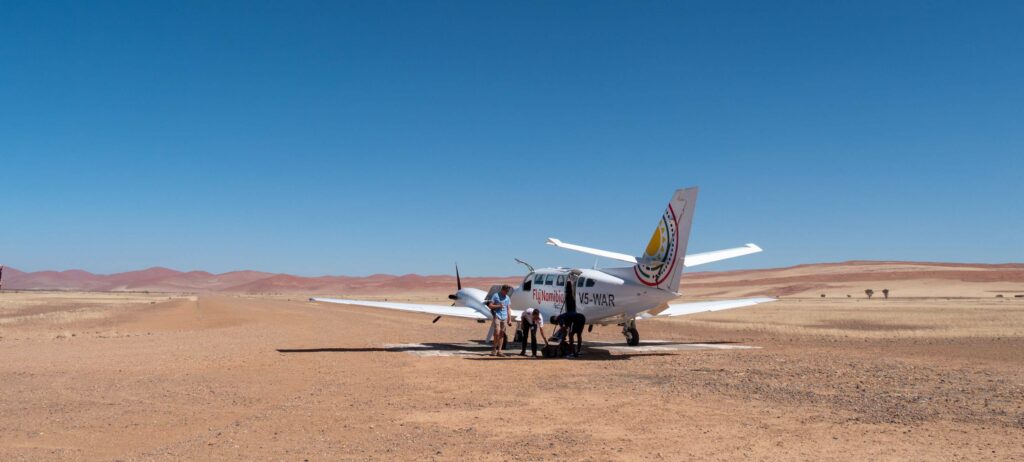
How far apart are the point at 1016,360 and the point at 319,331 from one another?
23566 millimetres

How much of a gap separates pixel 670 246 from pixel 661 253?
1.13 feet

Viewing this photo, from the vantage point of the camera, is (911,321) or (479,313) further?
(911,321)

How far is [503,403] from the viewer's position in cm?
1064

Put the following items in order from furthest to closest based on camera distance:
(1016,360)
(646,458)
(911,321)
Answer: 1. (911,321)
2. (1016,360)
3. (646,458)

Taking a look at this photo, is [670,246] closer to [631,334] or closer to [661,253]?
[661,253]

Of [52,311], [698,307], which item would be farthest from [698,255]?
[52,311]

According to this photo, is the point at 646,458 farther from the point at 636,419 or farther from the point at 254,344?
the point at 254,344

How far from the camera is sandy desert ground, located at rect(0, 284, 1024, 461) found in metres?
7.50

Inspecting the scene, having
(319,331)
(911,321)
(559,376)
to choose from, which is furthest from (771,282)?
(559,376)

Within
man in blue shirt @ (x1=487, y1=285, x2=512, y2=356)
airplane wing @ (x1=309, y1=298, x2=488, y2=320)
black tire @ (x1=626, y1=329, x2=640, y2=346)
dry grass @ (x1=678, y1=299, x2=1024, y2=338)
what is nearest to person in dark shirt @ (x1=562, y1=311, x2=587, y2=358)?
man in blue shirt @ (x1=487, y1=285, x2=512, y2=356)

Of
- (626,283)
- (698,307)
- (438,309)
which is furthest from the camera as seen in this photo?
(698,307)

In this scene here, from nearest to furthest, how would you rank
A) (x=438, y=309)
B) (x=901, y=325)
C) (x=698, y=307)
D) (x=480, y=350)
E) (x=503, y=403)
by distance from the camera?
(x=503, y=403) → (x=480, y=350) → (x=438, y=309) → (x=698, y=307) → (x=901, y=325)

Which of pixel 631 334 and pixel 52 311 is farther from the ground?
pixel 631 334

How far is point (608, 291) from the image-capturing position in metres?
19.6
